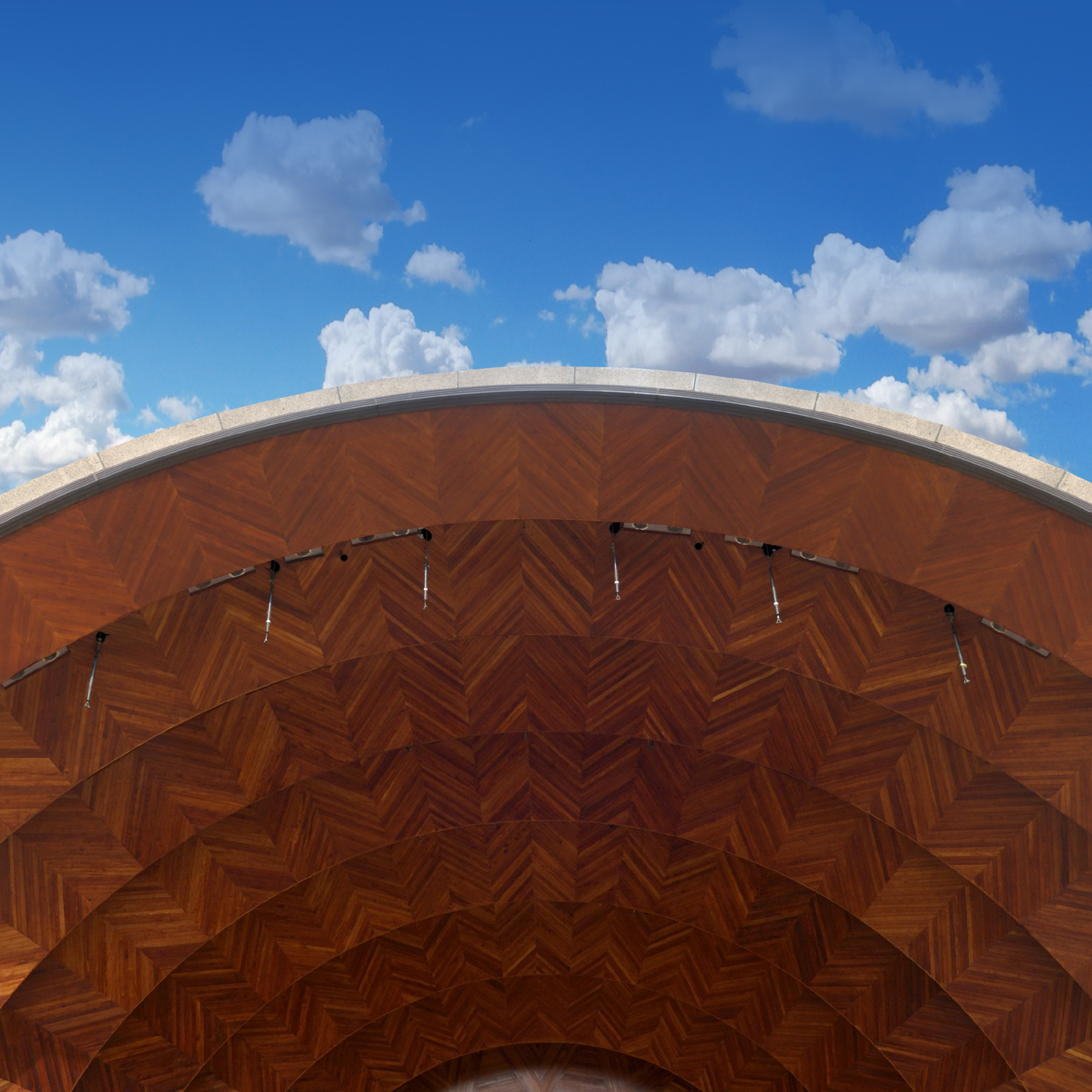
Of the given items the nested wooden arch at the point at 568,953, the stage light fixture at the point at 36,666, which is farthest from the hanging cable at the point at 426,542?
the nested wooden arch at the point at 568,953

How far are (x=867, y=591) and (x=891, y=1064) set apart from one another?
10.8 m

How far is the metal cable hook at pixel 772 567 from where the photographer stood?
13508mm

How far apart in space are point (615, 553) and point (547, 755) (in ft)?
17.8

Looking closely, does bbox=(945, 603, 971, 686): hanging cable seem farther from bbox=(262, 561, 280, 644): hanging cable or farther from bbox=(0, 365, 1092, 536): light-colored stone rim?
bbox=(262, 561, 280, 644): hanging cable

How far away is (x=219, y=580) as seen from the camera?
13492 millimetres

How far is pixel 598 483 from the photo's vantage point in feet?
42.0

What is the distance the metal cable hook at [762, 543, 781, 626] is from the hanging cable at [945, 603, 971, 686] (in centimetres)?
225

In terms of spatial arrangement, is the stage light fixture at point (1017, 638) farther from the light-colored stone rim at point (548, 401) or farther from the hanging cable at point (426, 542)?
the hanging cable at point (426, 542)

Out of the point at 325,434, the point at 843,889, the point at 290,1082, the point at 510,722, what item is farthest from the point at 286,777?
the point at 843,889

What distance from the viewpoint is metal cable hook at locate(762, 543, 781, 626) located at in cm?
1351

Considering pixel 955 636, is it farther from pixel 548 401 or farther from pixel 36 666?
pixel 36 666

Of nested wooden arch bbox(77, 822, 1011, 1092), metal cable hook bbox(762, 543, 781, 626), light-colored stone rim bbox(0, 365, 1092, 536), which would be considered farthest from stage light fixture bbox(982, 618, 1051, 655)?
nested wooden arch bbox(77, 822, 1011, 1092)

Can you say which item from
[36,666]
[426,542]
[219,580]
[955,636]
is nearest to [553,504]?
[426,542]

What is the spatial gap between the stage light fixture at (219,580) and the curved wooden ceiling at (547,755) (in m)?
0.11
